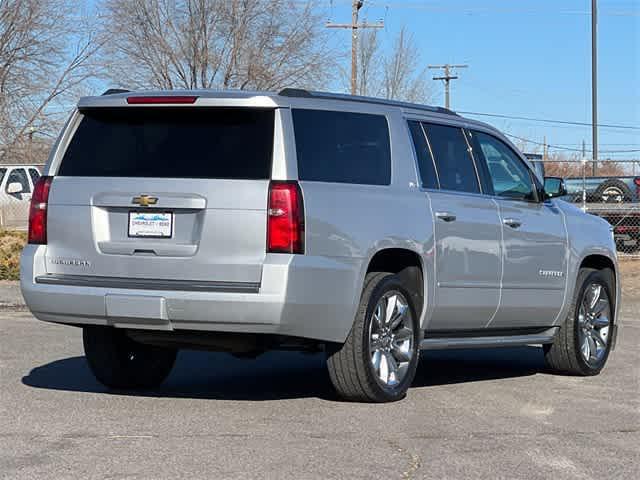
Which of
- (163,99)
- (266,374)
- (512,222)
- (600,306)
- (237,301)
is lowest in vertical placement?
(266,374)

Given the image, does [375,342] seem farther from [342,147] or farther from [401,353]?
[342,147]

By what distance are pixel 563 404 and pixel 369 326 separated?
1569 millimetres

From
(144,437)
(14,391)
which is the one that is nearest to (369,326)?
(144,437)

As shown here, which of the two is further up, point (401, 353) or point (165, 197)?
point (165, 197)

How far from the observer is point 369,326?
27.0 ft

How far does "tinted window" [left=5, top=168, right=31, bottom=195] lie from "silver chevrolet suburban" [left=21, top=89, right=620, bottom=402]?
72.2 feet

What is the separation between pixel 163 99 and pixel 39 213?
107 centimetres

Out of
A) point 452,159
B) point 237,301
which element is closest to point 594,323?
point 452,159

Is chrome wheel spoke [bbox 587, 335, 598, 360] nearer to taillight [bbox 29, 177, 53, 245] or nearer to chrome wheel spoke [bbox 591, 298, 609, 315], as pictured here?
chrome wheel spoke [bbox 591, 298, 609, 315]

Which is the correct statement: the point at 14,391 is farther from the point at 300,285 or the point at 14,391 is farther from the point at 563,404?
the point at 563,404

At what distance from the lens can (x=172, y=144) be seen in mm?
8125

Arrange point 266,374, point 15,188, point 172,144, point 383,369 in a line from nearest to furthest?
point 172,144
point 383,369
point 266,374
point 15,188

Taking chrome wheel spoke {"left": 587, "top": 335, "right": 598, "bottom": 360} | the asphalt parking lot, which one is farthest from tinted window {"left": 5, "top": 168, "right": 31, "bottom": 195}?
chrome wheel spoke {"left": 587, "top": 335, "right": 598, "bottom": 360}

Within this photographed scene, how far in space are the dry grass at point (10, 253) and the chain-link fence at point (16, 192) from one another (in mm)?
6539
